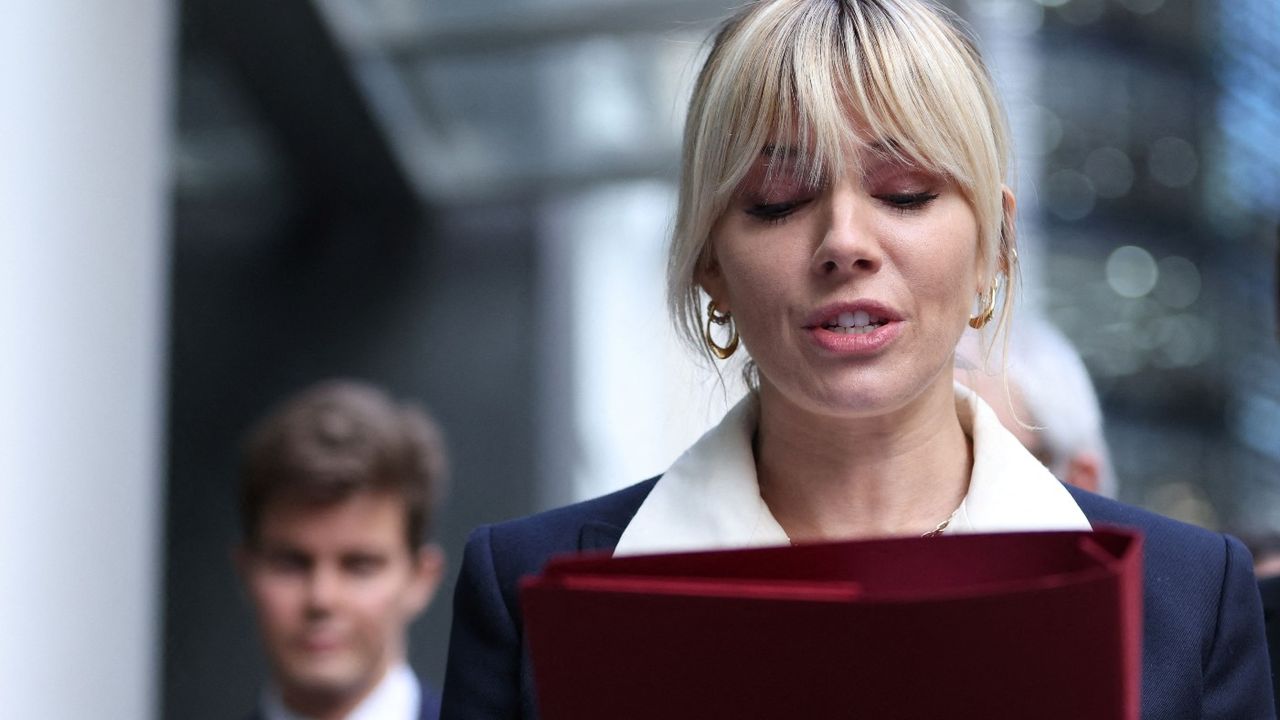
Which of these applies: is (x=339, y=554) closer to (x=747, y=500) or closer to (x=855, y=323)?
(x=747, y=500)

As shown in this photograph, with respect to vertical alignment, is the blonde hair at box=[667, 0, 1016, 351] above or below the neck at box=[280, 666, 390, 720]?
above

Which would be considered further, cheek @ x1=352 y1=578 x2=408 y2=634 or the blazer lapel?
cheek @ x1=352 y1=578 x2=408 y2=634

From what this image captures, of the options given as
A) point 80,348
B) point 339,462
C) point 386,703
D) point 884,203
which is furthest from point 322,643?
point 884,203

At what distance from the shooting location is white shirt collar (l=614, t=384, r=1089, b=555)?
1744mm

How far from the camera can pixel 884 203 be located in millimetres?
1646

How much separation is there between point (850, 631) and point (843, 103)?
0.62 m

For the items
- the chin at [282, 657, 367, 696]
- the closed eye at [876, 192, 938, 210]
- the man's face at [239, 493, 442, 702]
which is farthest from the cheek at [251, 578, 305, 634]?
the closed eye at [876, 192, 938, 210]

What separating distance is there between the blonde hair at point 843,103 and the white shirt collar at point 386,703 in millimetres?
1729

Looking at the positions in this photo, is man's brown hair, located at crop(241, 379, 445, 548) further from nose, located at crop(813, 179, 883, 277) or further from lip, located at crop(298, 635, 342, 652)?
nose, located at crop(813, 179, 883, 277)

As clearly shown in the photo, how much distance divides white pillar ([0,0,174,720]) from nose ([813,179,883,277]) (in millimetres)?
2189

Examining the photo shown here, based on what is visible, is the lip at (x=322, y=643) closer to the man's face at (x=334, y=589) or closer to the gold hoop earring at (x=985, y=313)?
the man's face at (x=334, y=589)

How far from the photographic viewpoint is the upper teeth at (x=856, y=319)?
1.62 meters

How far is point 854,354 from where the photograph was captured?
163 centimetres

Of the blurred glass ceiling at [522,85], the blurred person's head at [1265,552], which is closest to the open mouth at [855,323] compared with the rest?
the blurred person's head at [1265,552]
